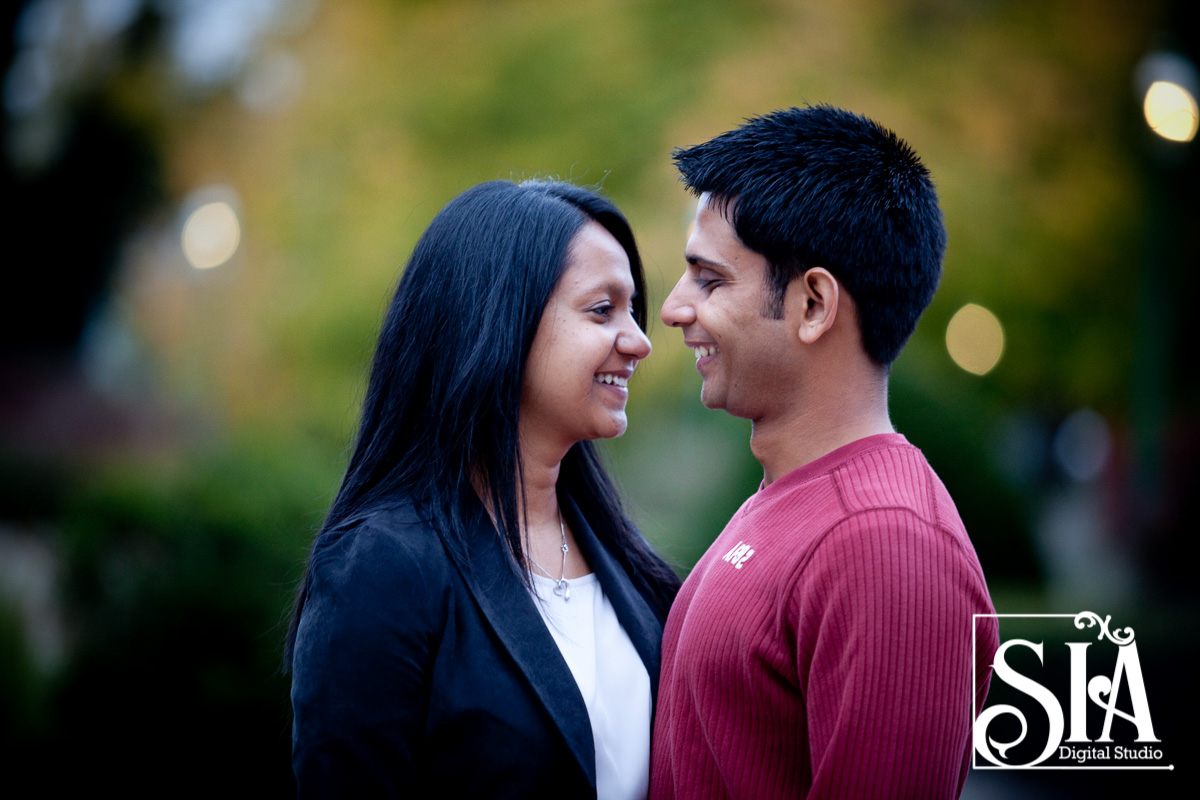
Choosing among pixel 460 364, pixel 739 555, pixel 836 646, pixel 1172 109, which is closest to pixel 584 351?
pixel 460 364

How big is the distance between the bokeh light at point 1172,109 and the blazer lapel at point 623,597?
639 centimetres

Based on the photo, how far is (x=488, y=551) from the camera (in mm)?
2779

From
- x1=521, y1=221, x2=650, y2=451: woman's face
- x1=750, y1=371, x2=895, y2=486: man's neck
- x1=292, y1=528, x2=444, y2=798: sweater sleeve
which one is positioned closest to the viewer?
x1=292, y1=528, x2=444, y2=798: sweater sleeve

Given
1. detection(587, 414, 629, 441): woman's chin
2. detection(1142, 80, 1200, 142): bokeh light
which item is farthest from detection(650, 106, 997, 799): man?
detection(1142, 80, 1200, 142): bokeh light

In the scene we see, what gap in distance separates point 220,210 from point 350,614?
818 cm

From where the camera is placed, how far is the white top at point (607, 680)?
2.78m

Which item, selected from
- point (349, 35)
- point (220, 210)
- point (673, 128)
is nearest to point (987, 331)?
point (673, 128)

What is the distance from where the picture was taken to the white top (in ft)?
9.11

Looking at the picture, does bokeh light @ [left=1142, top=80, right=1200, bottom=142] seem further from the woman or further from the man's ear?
the man's ear

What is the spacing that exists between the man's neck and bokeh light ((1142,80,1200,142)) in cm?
622

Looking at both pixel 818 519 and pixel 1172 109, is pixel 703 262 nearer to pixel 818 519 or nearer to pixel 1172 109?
pixel 818 519

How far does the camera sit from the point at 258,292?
384 inches

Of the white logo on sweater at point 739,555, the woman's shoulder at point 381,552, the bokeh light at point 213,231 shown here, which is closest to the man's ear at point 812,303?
the white logo on sweater at point 739,555

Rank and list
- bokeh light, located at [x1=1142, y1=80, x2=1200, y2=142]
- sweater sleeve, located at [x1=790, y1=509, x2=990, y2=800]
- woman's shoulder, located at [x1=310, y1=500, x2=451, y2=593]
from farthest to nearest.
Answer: bokeh light, located at [x1=1142, y1=80, x2=1200, y2=142]
woman's shoulder, located at [x1=310, y1=500, x2=451, y2=593]
sweater sleeve, located at [x1=790, y1=509, x2=990, y2=800]
